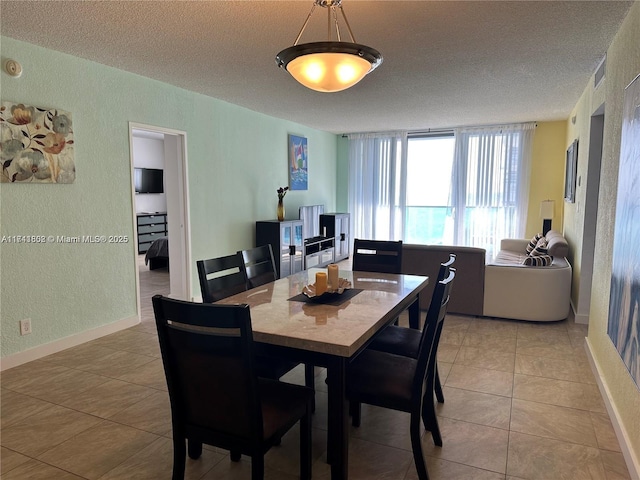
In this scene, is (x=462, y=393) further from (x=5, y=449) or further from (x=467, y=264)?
(x=5, y=449)

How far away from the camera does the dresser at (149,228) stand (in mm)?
8328

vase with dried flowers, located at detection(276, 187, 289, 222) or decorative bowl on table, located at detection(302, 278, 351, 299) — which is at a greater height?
vase with dried flowers, located at detection(276, 187, 289, 222)

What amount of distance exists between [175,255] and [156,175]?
4.60 metres

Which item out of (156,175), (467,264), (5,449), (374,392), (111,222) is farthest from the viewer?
(156,175)

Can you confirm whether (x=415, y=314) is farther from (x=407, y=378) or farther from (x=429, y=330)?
(x=429, y=330)

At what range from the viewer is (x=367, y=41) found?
3148mm

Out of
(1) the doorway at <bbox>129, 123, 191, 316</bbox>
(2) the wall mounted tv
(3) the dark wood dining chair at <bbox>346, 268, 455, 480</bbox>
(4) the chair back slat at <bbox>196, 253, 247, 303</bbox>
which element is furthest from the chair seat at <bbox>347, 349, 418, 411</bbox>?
(2) the wall mounted tv

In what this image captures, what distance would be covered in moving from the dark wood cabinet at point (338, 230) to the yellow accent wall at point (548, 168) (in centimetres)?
319

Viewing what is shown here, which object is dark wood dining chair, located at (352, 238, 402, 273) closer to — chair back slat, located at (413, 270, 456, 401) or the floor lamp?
chair back slat, located at (413, 270, 456, 401)

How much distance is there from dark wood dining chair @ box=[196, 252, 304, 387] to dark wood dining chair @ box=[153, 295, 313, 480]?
0.52m

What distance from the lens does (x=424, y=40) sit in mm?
3105

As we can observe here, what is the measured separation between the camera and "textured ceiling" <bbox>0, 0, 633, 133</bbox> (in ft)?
8.50

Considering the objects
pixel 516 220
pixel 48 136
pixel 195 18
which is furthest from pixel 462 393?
pixel 516 220

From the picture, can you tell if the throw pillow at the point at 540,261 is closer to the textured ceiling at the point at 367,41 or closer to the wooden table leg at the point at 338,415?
the textured ceiling at the point at 367,41
